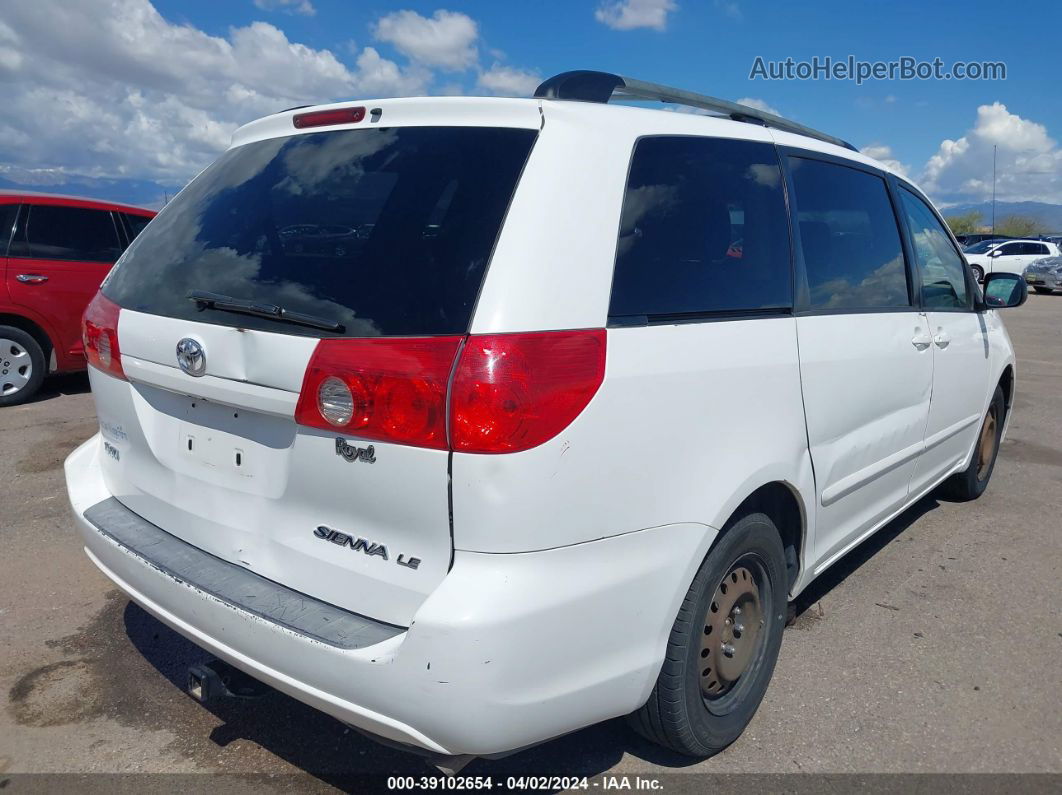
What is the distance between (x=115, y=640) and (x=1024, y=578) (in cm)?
412

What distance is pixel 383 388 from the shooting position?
6.16 ft

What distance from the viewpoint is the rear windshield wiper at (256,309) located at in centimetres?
198

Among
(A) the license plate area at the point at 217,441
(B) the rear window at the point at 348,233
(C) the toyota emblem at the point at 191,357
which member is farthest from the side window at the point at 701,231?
(C) the toyota emblem at the point at 191,357

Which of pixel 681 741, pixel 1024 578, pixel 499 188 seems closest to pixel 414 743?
pixel 681 741

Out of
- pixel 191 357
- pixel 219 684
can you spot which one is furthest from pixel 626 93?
pixel 219 684

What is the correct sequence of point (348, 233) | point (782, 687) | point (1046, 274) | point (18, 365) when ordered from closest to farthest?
point (348, 233), point (782, 687), point (18, 365), point (1046, 274)

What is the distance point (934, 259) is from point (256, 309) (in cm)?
335

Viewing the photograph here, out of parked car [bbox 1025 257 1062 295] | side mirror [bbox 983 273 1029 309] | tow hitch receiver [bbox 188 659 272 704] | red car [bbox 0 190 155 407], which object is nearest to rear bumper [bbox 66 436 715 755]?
tow hitch receiver [bbox 188 659 272 704]

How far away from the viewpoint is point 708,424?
2242 millimetres

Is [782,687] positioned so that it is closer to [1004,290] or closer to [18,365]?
[1004,290]

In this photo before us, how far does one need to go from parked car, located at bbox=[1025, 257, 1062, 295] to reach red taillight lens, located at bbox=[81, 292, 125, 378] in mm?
26950

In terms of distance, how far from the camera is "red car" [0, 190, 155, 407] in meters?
7.17

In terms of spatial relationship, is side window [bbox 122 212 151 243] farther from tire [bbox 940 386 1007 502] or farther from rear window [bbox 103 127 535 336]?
tire [bbox 940 386 1007 502]

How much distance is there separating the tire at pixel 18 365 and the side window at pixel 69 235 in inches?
28.7
